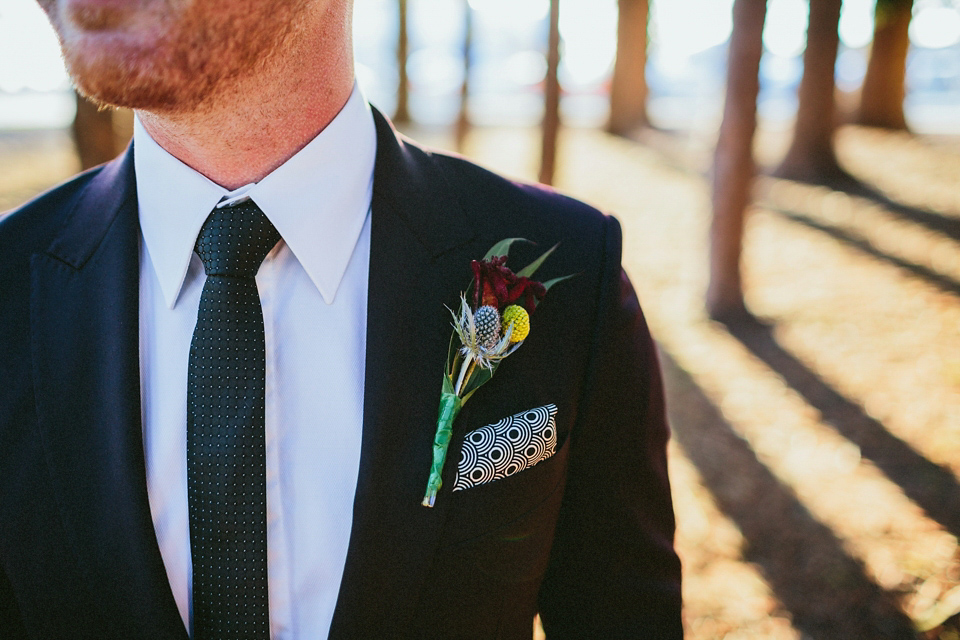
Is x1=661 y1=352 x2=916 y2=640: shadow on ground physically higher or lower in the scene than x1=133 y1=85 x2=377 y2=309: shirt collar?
lower

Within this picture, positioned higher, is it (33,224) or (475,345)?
(33,224)

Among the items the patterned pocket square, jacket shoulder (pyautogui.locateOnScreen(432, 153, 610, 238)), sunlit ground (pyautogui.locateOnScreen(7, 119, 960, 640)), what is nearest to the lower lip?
jacket shoulder (pyautogui.locateOnScreen(432, 153, 610, 238))

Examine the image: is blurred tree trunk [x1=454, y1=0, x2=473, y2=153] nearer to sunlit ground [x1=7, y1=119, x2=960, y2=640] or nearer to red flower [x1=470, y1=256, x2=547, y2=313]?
sunlit ground [x1=7, y1=119, x2=960, y2=640]

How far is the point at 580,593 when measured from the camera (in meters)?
1.65

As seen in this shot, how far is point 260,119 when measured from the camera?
4.56 feet

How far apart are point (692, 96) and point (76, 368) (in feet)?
78.9

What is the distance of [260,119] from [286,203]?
18cm

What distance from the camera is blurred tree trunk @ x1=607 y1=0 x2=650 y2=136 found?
1633cm

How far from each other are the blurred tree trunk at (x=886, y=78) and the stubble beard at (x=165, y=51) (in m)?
14.3

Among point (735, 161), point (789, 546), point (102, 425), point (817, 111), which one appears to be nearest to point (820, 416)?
point (789, 546)

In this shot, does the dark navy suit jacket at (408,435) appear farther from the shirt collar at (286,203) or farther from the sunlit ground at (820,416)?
the sunlit ground at (820,416)

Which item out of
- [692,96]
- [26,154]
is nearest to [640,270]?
[26,154]

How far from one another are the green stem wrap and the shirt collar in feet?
1.08

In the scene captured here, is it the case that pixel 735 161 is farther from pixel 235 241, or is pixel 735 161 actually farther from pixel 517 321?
pixel 235 241
